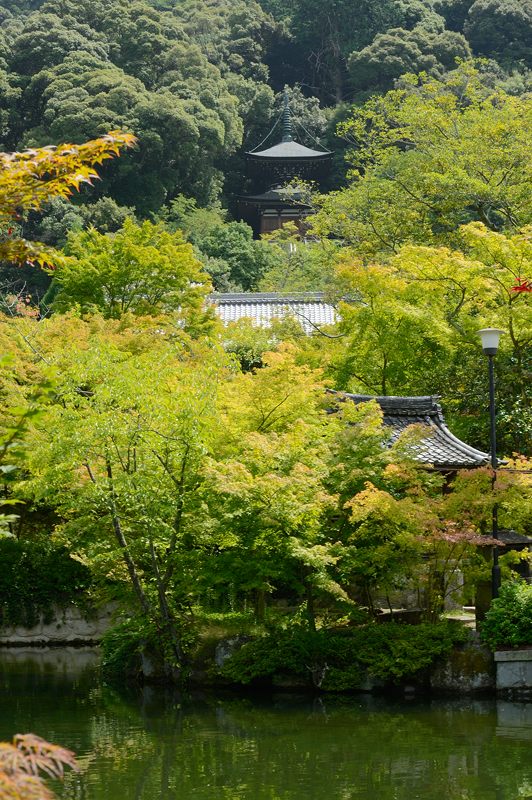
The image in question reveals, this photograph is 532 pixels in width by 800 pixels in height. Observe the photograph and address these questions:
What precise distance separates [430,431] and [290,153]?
39.7m

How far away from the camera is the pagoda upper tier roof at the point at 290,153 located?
2100 inches

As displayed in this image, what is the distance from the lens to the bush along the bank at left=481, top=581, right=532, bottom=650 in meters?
13.0

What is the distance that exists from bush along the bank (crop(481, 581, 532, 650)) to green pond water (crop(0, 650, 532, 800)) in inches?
30.1

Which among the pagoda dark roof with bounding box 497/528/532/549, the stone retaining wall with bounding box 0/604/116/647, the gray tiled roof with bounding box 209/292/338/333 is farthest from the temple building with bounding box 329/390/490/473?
the gray tiled roof with bounding box 209/292/338/333

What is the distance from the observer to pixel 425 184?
24.7m

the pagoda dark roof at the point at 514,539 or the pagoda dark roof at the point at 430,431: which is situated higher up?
the pagoda dark roof at the point at 430,431

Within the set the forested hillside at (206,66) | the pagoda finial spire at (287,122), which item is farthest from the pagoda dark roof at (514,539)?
the pagoda finial spire at (287,122)

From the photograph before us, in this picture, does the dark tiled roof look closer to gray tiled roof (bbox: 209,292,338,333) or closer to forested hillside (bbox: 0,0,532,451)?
forested hillside (bbox: 0,0,532,451)

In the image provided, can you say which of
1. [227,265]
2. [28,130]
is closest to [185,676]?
[227,265]

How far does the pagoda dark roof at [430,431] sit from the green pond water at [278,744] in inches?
165

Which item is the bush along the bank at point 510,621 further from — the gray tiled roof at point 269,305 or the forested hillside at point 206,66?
the forested hillside at point 206,66

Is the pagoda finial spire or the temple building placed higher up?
the pagoda finial spire

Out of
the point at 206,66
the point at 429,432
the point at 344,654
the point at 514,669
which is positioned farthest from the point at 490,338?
the point at 206,66

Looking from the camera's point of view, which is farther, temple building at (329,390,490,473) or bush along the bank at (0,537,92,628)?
bush along the bank at (0,537,92,628)
